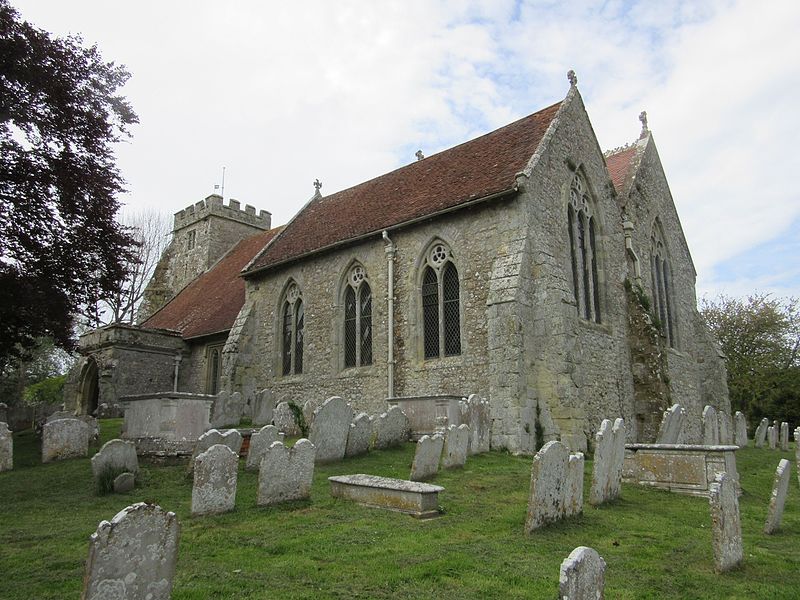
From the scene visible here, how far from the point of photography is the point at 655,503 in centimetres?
853

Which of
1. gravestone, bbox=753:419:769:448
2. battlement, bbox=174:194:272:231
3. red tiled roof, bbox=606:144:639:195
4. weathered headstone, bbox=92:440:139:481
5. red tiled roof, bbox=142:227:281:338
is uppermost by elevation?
battlement, bbox=174:194:272:231

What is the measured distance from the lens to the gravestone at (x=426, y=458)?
9415 mm

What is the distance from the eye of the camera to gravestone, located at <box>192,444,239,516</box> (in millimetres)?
7129

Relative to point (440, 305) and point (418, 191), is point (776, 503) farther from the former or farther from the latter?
point (418, 191)

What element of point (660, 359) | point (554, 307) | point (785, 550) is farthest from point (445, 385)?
point (785, 550)

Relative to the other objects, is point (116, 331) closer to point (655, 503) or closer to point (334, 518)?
point (334, 518)

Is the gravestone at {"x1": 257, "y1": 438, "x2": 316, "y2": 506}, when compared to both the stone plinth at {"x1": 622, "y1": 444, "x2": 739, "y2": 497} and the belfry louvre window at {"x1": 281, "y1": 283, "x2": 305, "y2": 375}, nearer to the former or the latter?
the stone plinth at {"x1": 622, "y1": 444, "x2": 739, "y2": 497}

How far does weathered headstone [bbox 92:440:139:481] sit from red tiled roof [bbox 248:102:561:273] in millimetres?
9722

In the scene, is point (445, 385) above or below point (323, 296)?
below

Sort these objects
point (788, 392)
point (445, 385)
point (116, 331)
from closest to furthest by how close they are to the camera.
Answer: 1. point (445, 385)
2. point (116, 331)
3. point (788, 392)

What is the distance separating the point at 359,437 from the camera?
11852 millimetres

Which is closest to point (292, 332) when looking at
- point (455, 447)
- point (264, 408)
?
point (264, 408)

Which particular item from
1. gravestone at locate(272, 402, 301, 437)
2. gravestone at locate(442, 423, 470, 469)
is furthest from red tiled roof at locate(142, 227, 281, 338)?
gravestone at locate(442, 423, 470, 469)

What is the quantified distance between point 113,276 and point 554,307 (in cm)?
1040
